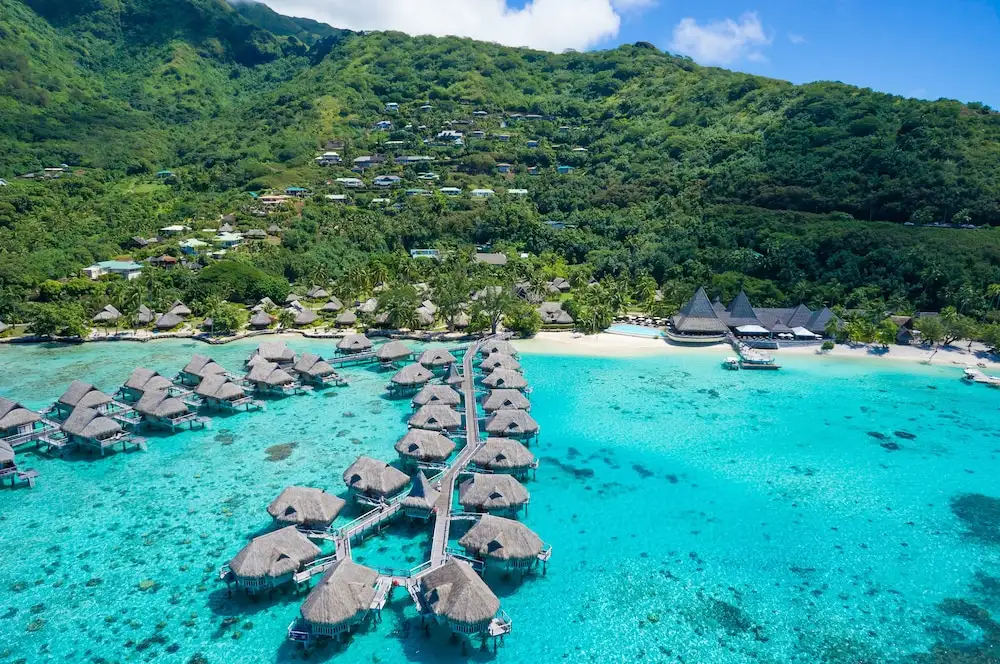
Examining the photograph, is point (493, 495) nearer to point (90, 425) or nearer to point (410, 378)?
point (410, 378)

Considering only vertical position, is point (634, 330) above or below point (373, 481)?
above

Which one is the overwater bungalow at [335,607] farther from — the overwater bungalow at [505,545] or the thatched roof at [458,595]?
the overwater bungalow at [505,545]

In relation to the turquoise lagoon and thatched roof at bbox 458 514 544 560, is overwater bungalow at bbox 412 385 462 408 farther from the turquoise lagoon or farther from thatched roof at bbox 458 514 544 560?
thatched roof at bbox 458 514 544 560

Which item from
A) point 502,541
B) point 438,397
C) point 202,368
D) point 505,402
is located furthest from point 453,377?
point 502,541

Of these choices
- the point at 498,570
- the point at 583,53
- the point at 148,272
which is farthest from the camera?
the point at 583,53

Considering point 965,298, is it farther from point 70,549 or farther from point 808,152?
point 70,549

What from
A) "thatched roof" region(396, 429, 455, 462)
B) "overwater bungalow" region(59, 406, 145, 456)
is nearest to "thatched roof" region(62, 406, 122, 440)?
"overwater bungalow" region(59, 406, 145, 456)

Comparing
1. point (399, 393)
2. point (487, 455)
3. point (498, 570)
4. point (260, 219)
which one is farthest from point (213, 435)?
point (260, 219)
